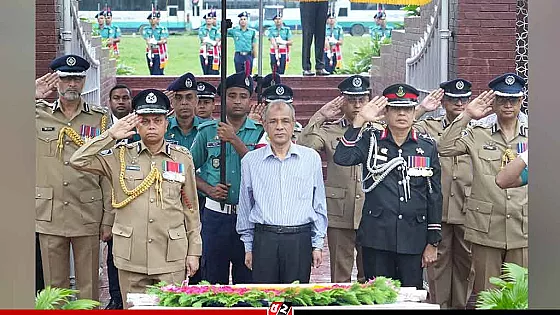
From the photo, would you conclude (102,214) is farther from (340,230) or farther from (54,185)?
(340,230)

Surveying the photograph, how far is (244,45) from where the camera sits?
547 inches

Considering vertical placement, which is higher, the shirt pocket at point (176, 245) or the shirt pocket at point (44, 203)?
the shirt pocket at point (44, 203)

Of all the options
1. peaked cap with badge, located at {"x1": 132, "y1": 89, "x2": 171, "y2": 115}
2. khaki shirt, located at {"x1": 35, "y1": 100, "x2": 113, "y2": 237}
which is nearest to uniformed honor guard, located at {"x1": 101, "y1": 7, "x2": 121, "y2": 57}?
khaki shirt, located at {"x1": 35, "y1": 100, "x2": 113, "y2": 237}

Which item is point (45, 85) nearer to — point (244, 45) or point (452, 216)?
point (452, 216)

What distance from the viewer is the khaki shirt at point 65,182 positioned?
7340 millimetres

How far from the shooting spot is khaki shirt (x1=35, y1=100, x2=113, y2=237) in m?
7.34

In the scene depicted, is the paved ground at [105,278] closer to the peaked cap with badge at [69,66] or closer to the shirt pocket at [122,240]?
the shirt pocket at [122,240]

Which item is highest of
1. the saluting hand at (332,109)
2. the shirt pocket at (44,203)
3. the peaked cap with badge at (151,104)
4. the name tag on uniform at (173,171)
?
the peaked cap with badge at (151,104)

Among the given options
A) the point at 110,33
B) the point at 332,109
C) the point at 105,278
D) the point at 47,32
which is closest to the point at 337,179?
the point at 332,109

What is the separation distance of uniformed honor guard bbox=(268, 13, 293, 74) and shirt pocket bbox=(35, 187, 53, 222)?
740cm

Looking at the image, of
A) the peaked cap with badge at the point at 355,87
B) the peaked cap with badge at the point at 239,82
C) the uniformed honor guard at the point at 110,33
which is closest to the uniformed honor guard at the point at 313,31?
the uniformed honor guard at the point at 110,33

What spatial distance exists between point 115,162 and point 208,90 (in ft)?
4.92

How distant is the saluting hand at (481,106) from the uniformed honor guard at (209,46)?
283 inches

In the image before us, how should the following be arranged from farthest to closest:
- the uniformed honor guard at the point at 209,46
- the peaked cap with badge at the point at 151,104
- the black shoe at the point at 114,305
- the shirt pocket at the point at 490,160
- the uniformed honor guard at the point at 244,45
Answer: the uniformed honor guard at the point at 209,46 < the uniformed honor guard at the point at 244,45 < the black shoe at the point at 114,305 < the shirt pocket at the point at 490,160 < the peaked cap with badge at the point at 151,104
